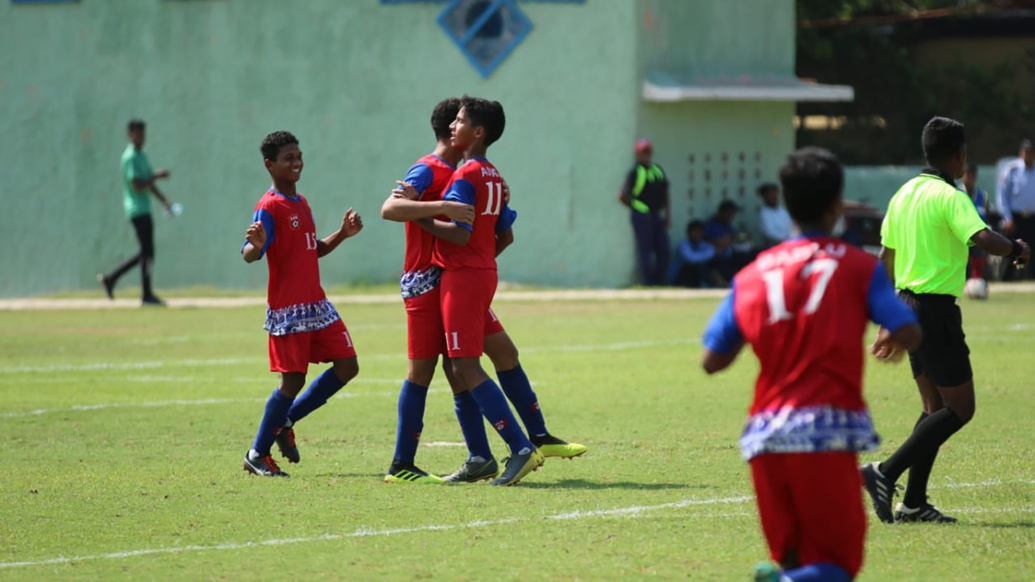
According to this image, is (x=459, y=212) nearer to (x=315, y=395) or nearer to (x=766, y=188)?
(x=315, y=395)

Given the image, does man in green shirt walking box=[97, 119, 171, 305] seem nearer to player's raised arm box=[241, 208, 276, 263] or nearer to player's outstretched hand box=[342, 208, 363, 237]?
player's outstretched hand box=[342, 208, 363, 237]

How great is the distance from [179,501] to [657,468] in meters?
2.74

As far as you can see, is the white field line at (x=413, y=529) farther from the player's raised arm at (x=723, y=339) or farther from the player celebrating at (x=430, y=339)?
the player's raised arm at (x=723, y=339)

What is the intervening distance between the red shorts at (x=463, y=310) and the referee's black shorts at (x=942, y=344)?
234 cm

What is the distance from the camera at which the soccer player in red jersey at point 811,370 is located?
488 centimetres

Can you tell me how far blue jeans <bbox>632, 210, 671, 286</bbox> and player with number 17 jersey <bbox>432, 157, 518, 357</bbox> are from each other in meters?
16.6

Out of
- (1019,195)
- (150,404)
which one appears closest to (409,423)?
(150,404)

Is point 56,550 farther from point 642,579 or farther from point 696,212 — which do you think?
point 696,212

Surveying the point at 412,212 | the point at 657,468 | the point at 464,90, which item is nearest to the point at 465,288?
the point at 412,212

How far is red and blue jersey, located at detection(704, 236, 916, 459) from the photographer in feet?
16.2

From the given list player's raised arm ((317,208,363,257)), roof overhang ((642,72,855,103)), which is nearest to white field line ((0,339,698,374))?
player's raised arm ((317,208,363,257))

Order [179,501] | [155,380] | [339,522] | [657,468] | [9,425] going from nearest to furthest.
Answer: [339,522]
[179,501]
[657,468]
[9,425]
[155,380]

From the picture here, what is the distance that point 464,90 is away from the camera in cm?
2584

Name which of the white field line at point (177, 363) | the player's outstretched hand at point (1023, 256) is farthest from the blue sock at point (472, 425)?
the white field line at point (177, 363)
